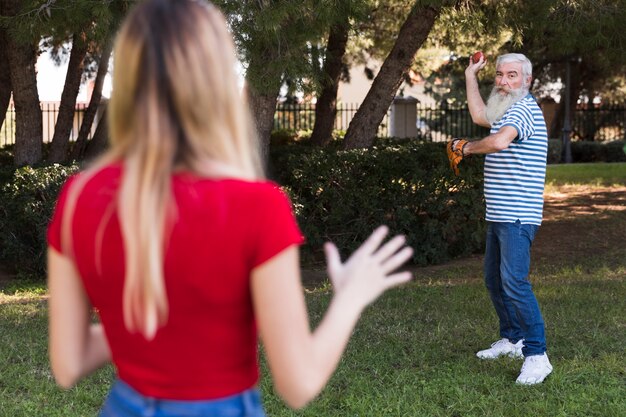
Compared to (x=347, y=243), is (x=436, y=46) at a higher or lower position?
higher

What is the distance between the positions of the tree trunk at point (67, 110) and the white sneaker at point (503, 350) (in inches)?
255

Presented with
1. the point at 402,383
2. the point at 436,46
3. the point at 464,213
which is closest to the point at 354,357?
the point at 402,383

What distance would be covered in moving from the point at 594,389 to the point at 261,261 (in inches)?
152

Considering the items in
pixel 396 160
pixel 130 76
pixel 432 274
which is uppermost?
pixel 130 76

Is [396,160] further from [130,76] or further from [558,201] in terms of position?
[130,76]

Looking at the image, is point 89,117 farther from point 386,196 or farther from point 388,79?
point 386,196

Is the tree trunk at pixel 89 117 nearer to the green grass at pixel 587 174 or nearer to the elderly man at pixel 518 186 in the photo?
the elderly man at pixel 518 186

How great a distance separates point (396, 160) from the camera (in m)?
9.14

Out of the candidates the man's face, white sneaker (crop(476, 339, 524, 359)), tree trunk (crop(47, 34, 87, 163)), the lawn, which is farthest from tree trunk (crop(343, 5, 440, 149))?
white sneaker (crop(476, 339, 524, 359))

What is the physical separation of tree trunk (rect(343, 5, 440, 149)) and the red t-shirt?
8161 millimetres

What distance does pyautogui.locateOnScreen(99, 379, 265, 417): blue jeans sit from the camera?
5.17 feet

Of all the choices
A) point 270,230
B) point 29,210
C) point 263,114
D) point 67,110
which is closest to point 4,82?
point 67,110

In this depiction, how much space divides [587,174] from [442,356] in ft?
45.2

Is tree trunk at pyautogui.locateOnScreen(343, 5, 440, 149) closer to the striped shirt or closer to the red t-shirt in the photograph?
the striped shirt
